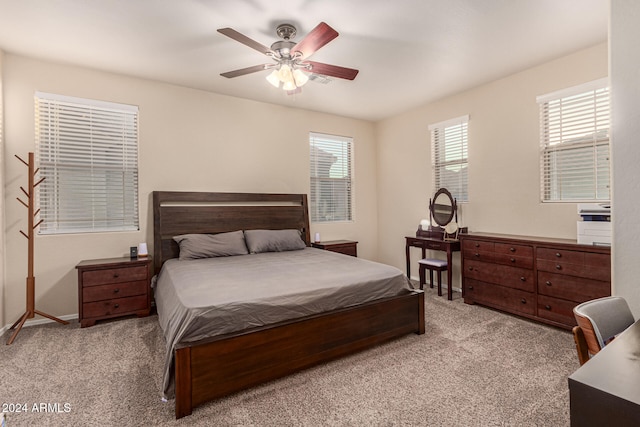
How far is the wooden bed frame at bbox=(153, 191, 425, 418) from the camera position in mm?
1893

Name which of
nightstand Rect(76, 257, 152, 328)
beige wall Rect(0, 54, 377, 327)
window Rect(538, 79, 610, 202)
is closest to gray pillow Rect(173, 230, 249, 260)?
nightstand Rect(76, 257, 152, 328)

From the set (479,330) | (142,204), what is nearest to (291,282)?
(479,330)

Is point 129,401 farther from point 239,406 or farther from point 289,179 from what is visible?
point 289,179

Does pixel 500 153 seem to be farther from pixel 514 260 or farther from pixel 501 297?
pixel 501 297

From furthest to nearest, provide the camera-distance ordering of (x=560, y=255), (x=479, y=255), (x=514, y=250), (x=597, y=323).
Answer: (x=479, y=255) < (x=514, y=250) < (x=560, y=255) < (x=597, y=323)

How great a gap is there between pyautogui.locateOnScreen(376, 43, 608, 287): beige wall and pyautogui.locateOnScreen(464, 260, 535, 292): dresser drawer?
0.59m

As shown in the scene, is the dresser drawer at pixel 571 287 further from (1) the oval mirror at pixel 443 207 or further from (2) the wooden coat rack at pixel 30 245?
(2) the wooden coat rack at pixel 30 245

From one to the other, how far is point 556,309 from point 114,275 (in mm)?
4510

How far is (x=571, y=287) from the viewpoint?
293cm

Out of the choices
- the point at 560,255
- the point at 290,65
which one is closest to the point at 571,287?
the point at 560,255

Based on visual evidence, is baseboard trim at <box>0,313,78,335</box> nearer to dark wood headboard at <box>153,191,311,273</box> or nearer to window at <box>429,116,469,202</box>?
dark wood headboard at <box>153,191,311,273</box>

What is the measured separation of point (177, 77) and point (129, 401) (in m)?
3.39

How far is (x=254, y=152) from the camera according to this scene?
4.60m

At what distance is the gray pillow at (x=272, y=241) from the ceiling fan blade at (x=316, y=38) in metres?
2.35
